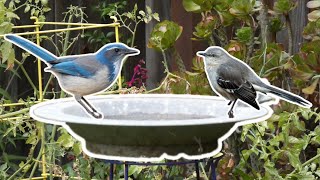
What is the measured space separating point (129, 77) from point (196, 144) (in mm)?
1801

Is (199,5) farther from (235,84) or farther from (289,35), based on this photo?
(235,84)

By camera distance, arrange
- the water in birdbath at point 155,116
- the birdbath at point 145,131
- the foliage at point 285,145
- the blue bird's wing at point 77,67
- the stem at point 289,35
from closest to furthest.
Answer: the birdbath at point 145,131 → the blue bird's wing at point 77,67 → the water in birdbath at point 155,116 → the foliage at point 285,145 → the stem at point 289,35

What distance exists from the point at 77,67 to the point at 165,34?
0.86 meters

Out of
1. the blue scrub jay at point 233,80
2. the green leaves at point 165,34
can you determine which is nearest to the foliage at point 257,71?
the green leaves at point 165,34

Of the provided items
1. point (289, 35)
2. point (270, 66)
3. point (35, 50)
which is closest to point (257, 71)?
point (270, 66)

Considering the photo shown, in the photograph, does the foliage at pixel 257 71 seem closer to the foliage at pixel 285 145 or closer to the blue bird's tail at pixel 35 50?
the foliage at pixel 285 145

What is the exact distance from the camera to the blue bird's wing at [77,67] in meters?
1.54

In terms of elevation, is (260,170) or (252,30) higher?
(252,30)

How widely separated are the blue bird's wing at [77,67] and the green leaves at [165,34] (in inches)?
33.4

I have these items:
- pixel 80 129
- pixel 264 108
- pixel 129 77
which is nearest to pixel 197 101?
pixel 264 108

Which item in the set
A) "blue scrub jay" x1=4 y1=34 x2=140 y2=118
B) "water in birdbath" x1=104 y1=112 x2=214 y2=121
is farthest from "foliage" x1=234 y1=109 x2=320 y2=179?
"blue scrub jay" x1=4 y1=34 x2=140 y2=118

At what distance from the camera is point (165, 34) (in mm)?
2393

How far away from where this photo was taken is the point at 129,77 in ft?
10.9

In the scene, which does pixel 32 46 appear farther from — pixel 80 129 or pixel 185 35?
pixel 185 35
